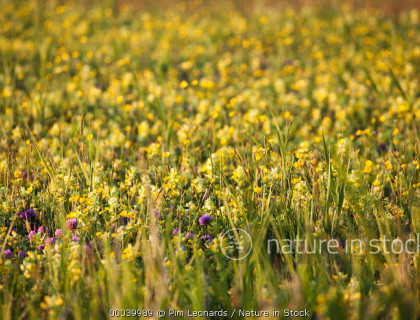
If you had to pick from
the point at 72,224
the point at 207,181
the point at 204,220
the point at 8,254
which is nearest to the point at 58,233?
the point at 72,224

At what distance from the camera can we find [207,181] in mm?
2676

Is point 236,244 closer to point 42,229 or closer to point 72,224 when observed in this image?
point 72,224

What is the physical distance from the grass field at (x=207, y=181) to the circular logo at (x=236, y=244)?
0.12ft

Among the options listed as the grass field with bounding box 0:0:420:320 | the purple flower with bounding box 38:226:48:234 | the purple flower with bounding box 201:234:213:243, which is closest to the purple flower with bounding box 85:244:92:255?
the grass field with bounding box 0:0:420:320

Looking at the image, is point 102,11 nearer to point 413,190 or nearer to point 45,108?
point 45,108

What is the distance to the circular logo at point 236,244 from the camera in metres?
2.00

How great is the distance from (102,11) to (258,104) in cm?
590

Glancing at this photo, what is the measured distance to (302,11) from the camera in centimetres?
870

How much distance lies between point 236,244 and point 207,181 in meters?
0.66

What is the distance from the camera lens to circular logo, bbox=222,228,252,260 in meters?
2.00

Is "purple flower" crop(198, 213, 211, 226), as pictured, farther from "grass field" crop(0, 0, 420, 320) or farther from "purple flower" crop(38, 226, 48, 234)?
"purple flower" crop(38, 226, 48, 234)

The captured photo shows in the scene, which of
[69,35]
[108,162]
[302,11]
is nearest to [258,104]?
Result: [108,162]

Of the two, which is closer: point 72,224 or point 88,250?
point 88,250

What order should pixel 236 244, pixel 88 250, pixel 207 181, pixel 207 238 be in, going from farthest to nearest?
pixel 207 181 < pixel 207 238 < pixel 236 244 < pixel 88 250
